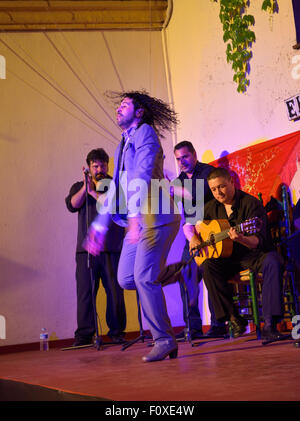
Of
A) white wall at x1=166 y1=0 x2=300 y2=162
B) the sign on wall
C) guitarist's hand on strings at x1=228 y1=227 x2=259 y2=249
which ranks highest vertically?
white wall at x1=166 y1=0 x2=300 y2=162

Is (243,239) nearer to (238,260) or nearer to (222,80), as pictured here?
(238,260)

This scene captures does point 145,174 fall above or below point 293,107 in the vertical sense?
below

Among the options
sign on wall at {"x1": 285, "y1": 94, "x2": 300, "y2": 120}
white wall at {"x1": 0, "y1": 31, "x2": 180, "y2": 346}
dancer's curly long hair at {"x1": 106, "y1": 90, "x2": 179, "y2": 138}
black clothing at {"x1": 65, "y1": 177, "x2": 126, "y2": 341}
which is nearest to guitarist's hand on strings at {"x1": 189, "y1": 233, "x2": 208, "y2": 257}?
black clothing at {"x1": 65, "y1": 177, "x2": 126, "y2": 341}

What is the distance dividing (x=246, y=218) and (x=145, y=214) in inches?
41.8

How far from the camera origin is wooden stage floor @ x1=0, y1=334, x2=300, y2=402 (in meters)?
1.80

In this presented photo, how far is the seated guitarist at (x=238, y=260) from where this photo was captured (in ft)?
11.5

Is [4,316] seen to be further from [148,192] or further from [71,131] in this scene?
[148,192]

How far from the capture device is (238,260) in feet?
12.8

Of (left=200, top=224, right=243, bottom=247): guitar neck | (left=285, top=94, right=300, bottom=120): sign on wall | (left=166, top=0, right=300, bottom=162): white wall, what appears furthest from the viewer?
(left=166, top=0, right=300, bottom=162): white wall

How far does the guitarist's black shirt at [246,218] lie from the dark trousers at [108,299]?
1.22 meters

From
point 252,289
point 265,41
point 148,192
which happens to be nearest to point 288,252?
point 252,289

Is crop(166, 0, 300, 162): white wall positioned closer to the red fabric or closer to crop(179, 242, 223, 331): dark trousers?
the red fabric

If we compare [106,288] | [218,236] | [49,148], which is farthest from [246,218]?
[49,148]

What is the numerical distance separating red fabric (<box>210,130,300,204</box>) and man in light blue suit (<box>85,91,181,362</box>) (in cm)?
135
